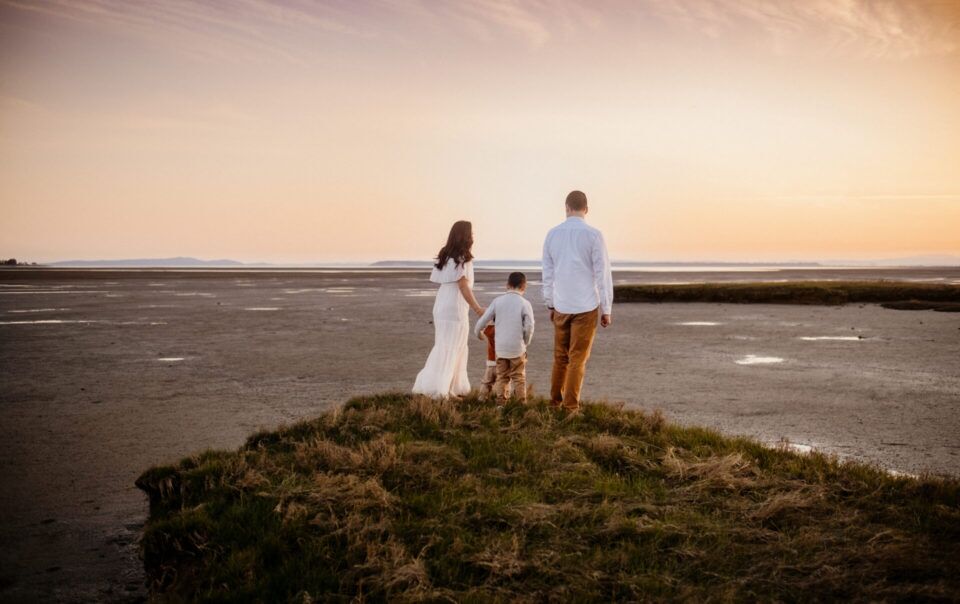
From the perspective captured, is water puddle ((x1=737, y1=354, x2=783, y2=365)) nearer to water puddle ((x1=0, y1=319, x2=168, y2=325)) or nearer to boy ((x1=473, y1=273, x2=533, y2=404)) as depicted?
boy ((x1=473, y1=273, x2=533, y2=404))

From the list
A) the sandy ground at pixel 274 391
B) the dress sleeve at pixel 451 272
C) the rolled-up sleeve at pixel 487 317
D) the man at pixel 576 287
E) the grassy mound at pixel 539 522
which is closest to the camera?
the grassy mound at pixel 539 522

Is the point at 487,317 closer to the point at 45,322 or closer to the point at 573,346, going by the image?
the point at 573,346

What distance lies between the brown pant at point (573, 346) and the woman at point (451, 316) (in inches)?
45.6

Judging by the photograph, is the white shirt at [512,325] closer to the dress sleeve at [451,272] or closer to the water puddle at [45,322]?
the dress sleeve at [451,272]

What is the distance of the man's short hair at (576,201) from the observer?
314 inches

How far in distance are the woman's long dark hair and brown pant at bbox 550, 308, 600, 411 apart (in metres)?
1.48

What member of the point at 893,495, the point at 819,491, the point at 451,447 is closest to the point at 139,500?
the point at 451,447

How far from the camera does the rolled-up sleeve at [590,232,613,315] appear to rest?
762cm

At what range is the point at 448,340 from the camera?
877 cm

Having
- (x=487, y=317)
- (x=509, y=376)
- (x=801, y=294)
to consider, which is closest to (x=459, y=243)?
(x=487, y=317)

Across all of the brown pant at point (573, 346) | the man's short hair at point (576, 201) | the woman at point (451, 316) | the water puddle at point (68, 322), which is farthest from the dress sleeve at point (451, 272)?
the water puddle at point (68, 322)

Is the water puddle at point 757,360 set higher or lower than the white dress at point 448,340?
lower

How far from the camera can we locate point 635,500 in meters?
5.11

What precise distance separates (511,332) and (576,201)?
1835 mm
